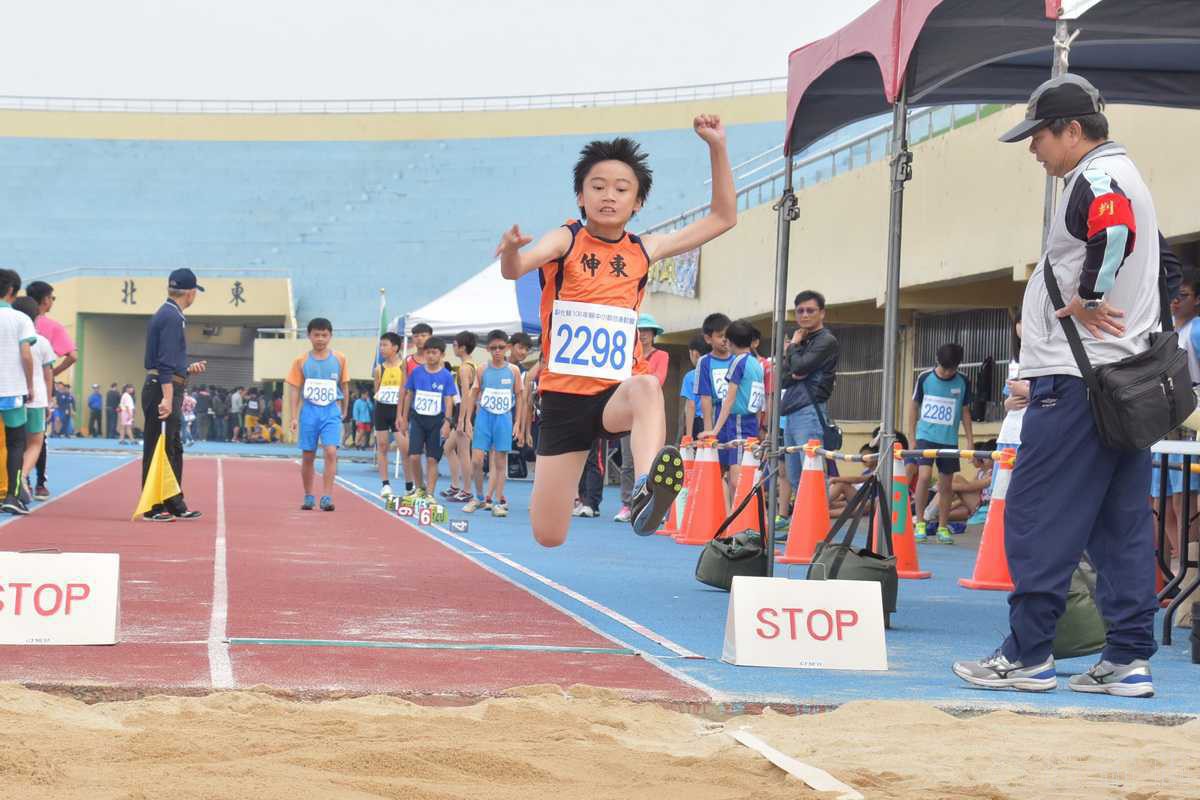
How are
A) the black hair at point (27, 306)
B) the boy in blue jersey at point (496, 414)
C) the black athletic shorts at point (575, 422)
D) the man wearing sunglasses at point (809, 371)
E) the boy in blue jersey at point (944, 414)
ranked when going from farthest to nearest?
the boy in blue jersey at point (496, 414)
the boy in blue jersey at point (944, 414)
the black hair at point (27, 306)
the man wearing sunglasses at point (809, 371)
the black athletic shorts at point (575, 422)

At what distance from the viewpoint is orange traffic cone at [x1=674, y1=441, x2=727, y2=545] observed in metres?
14.4

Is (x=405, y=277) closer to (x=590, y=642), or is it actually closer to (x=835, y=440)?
(x=835, y=440)

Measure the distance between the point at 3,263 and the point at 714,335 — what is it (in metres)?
51.6

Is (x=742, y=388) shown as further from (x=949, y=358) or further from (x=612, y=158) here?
(x=612, y=158)

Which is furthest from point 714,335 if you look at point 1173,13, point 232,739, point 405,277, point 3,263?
point 3,263

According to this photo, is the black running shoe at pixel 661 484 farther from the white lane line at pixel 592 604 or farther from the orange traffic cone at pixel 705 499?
the orange traffic cone at pixel 705 499

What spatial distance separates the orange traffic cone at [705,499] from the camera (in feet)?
47.3

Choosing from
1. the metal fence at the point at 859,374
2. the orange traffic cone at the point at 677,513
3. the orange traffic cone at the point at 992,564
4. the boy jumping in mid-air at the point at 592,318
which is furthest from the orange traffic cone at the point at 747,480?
the metal fence at the point at 859,374

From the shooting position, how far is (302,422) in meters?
15.5

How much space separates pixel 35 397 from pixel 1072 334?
10585 mm

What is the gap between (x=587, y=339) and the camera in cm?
659

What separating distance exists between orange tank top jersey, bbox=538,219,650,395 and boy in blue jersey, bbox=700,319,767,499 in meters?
7.19

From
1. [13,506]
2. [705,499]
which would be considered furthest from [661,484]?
[13,506]

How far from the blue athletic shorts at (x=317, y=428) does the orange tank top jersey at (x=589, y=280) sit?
29.6 feet
